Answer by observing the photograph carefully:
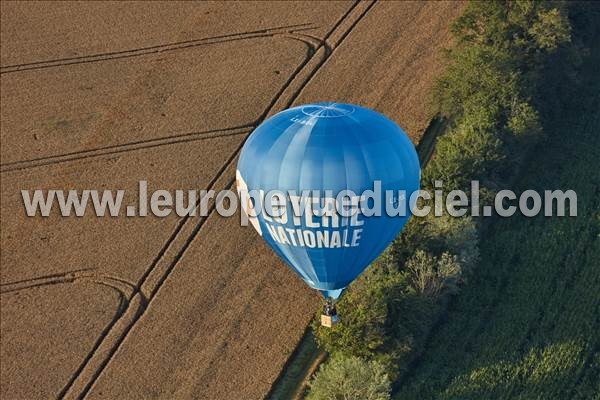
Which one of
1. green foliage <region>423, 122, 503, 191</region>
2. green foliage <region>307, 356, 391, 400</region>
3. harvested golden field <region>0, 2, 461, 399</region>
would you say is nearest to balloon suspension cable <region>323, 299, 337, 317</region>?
green foliage <region>307, 356, 391, 400</region>

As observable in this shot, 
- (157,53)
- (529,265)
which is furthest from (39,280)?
(529,265)

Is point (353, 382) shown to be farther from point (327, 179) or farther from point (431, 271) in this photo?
point (327, 179)

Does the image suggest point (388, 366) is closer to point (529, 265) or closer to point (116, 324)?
point (529, 265)

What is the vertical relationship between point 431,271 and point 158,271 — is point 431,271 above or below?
above

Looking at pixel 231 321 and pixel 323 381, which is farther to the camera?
pixel 231 321

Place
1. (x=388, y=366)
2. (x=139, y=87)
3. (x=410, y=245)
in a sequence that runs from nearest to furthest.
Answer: (x=388, y=366) → (x=410, y=245) → (x=139, y=87)

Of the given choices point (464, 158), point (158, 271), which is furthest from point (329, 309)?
point (464, 158)

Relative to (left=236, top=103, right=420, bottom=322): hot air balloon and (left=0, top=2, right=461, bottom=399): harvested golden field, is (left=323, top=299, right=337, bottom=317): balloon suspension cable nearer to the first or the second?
(left=236, top=103, right=420, bottom=322): hot air balloon
